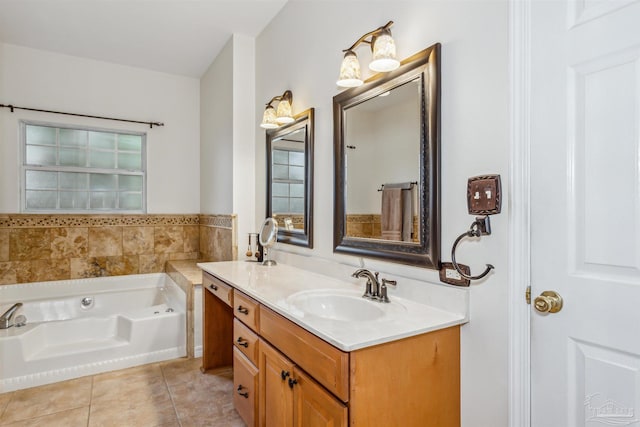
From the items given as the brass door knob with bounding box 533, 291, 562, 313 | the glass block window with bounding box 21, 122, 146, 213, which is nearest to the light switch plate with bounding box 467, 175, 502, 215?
the brass door knob with bounding box 533, 291, 562, 313

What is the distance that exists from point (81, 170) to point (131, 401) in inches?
101

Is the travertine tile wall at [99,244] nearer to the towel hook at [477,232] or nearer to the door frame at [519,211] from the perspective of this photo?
the towel hook at [477,232]

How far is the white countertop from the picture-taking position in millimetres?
1154

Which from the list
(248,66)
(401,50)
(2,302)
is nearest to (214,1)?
(248,66)

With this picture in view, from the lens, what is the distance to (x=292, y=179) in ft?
8.62

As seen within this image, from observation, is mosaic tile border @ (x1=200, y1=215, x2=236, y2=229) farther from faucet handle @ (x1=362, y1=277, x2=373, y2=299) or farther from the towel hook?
the towel hook

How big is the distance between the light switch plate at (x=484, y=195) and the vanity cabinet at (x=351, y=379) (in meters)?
0.45

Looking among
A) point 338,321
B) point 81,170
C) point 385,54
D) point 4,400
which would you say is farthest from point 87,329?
point 385,54

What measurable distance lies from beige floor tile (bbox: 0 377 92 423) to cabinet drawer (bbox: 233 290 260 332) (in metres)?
1.29

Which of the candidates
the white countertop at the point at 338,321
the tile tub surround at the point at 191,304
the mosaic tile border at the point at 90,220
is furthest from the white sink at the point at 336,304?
the mosaic tile border at the point at 90,220

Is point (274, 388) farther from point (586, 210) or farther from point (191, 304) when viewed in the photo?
point (191, 304)

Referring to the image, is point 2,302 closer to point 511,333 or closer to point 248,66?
point 248,66

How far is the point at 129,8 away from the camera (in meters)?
2.81

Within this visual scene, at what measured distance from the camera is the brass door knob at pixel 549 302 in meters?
1.10
